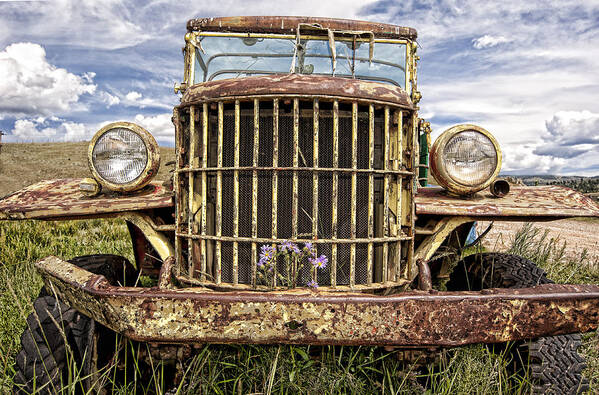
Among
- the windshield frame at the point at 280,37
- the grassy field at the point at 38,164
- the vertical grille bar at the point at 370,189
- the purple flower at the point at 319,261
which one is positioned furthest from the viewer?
the grassy field at the point at 38,164

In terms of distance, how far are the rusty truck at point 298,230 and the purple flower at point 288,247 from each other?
0.04 feet

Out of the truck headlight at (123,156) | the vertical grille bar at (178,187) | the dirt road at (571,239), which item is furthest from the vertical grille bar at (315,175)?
the dirt road at (571,239)

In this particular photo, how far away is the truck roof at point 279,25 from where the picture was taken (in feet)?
10.8

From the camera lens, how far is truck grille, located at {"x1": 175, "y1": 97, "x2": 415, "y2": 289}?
2059 mm

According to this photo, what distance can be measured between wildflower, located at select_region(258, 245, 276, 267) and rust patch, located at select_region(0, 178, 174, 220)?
2.16 feet

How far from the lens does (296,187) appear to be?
2.03 m

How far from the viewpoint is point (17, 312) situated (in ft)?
9.98

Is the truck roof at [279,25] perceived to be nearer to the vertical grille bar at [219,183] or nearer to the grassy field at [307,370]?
the vertical grille bar at [219,183]

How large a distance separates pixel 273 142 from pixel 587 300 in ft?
4.87

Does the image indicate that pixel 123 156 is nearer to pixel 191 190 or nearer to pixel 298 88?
pixel 191 190

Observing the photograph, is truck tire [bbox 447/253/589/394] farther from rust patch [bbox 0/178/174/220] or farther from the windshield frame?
rust patch [bbox 0/178/174/220]

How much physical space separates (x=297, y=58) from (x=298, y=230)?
5.72 ft

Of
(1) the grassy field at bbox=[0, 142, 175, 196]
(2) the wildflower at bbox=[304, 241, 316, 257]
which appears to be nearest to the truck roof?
(2) the wildflower at bbox=[304, 241, 316, 257]

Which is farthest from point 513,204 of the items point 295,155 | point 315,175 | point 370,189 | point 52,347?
point 52,347
